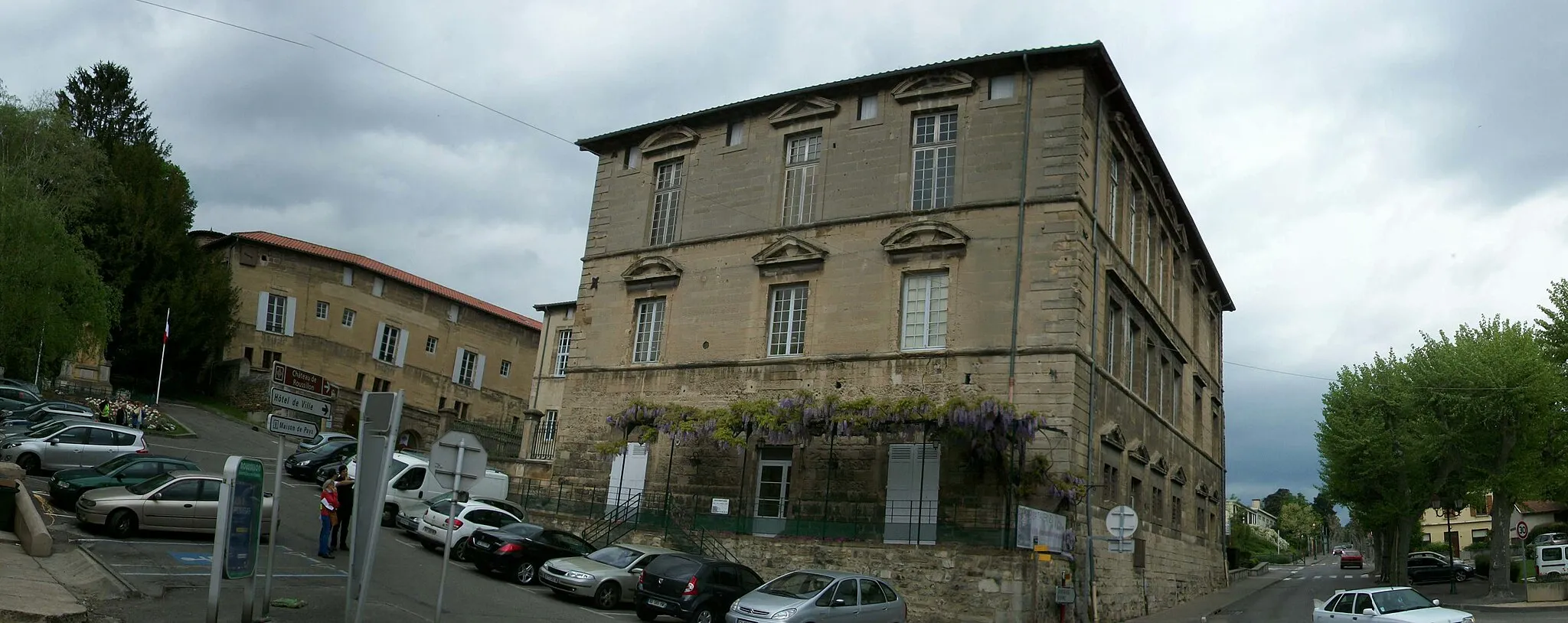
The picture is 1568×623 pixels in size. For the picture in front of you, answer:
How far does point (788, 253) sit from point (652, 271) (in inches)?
183

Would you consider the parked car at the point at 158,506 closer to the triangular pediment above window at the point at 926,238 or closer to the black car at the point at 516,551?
the black car at the point at 516,551

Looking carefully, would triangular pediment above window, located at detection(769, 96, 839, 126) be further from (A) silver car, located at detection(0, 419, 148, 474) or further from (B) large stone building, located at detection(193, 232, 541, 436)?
(B) large stone building, located at detection(193, 232, 541, 436)

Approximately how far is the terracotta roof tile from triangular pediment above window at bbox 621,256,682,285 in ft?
64.6

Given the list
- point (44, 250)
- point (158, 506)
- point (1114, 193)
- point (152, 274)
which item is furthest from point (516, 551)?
point (152, 274)

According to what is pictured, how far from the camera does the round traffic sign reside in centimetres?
1891

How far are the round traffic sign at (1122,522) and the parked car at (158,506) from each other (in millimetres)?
→ 14950

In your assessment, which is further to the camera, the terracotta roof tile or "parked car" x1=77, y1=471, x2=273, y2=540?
the terracotta roof tile

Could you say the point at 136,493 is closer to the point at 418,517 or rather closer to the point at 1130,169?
the point at 418,517

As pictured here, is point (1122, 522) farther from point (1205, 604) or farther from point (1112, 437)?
point (1205, 604)

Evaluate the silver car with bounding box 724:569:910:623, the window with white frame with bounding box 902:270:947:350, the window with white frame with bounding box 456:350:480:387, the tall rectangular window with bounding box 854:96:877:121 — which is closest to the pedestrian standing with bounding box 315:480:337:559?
the silver car with bounding box 724:569:910:623

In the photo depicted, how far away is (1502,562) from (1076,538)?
18203 millimetres

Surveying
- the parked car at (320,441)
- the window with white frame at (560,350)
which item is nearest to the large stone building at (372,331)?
the window with white frame at (560,350)

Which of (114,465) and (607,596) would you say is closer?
(607,596)

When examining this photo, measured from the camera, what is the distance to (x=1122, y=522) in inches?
746
